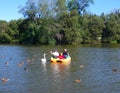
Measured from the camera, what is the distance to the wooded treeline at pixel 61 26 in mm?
93644

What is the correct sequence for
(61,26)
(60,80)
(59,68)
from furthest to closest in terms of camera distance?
(61,26) → (59,68) → (60,80)

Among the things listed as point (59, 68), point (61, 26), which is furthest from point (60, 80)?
point (61, 26)

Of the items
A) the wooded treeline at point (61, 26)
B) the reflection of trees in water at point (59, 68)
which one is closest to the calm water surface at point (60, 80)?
the reflection of trees in water at point (59, 68)

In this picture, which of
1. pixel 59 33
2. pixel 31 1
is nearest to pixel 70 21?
pixel 59 33

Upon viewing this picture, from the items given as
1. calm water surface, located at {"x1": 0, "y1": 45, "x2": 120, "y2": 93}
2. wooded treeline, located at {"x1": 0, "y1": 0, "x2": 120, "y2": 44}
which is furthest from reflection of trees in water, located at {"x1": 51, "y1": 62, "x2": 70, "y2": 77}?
wooded treeline, located at {"x1": 0, "y1": 0, "x2": 120, "y2": 44}

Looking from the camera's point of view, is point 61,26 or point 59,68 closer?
point 59,68

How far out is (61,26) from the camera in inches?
3720

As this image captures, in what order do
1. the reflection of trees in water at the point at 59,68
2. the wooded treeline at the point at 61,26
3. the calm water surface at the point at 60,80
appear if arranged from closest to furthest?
1. the calm water surface at the point at 60,80
2. the reflection of trees in water at the point at 59,68
3. the wooded treeline at the point at 61,26

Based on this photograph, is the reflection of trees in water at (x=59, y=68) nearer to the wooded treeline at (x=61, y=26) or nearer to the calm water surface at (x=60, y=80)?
the calm water surface at (x=60, y=80)

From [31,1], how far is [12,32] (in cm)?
1803

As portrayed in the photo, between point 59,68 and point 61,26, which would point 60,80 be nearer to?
point 59,68

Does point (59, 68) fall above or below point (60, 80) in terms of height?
above

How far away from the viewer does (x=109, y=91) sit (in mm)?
24078

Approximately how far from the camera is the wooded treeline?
93644 millimetres
